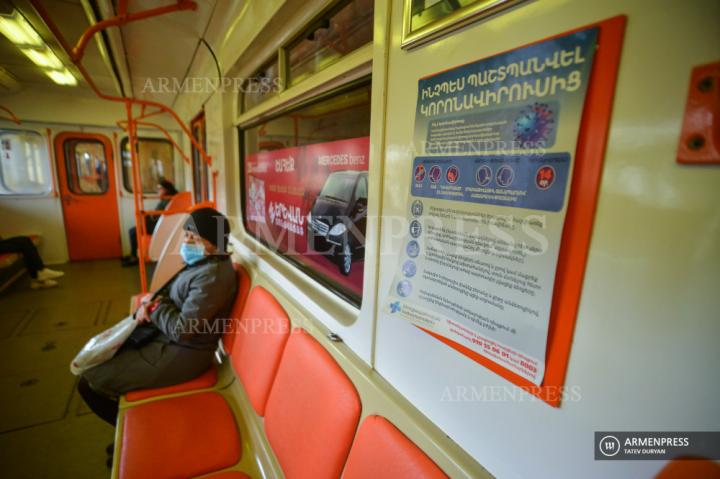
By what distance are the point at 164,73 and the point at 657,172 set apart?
15.4 feet

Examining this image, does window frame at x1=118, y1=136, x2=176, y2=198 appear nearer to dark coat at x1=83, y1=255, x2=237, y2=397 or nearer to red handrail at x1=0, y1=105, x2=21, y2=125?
red handrail at x1=0, y1=105, x2=21, y2=125

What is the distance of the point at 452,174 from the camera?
29.0 inches


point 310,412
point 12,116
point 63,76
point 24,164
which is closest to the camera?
point 310,412

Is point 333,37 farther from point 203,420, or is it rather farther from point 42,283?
point 42,283

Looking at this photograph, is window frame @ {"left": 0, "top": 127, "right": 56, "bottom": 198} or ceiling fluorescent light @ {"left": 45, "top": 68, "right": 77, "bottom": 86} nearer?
ceiling fluorescent light @ {"left": 45, "top": 68, "right": 77, "bottom": 86}

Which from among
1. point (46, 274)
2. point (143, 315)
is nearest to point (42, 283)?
point (46, 274)

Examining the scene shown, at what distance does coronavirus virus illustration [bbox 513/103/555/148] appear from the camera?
0.55 meters

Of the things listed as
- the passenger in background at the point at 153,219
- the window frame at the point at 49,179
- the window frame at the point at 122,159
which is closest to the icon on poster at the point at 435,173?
the passenger in background at the point at 153,219

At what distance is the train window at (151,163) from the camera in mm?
6074

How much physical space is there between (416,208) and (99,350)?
6.27ft

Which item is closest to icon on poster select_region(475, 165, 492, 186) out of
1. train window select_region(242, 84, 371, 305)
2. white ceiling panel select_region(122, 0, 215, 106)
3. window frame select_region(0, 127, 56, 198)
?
train window select_region(242, 84, 371, 305)

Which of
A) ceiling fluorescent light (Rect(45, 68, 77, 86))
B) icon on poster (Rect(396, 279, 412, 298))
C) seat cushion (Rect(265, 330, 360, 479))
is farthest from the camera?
ceiling fluorescent light (Rect(45, 68, 77, 86))

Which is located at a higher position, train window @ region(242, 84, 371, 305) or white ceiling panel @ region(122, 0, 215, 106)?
white ceiling panel @ region(122, 0, 215, 106)

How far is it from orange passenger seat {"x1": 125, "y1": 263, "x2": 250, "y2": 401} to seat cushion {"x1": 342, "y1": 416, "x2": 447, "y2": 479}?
1.29 m
